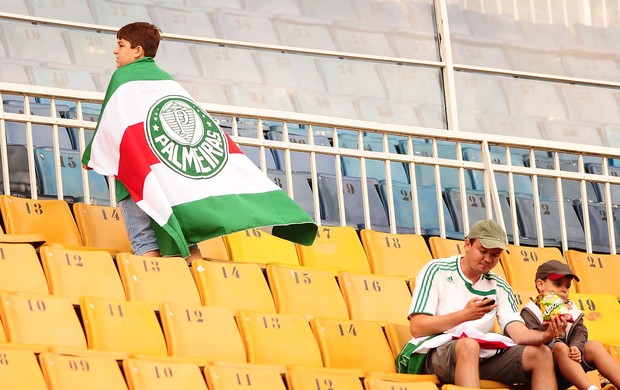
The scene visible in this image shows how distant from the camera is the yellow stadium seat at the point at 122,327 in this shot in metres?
5.95

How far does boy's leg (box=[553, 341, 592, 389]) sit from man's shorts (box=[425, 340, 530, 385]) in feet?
0.44

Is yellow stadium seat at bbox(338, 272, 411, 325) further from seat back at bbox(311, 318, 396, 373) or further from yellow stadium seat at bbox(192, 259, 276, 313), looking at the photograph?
yellow stadium seat at bbox(192, 259, 276, 313)

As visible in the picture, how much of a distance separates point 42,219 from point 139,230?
→ 1.42 ft

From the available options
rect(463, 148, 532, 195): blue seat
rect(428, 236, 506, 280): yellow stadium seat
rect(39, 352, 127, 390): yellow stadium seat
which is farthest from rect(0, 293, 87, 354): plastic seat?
rect(463, 148, 532, 195): blue seat

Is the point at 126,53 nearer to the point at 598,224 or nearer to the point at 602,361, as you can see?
the point at 602,361

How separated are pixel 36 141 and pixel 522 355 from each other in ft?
9.52

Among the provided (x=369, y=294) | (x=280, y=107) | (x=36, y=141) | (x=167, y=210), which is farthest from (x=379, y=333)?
(x=280, y=107)

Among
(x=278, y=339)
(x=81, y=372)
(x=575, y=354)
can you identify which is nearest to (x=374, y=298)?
(x=278, y=339)

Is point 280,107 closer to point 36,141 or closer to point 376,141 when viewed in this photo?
point 376,141

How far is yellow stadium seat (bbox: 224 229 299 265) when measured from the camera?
7.37 meters

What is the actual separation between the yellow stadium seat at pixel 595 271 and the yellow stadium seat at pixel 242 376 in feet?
8.48

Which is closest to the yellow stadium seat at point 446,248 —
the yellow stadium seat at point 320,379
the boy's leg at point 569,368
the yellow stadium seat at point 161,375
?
the boy's leg at point 569,368

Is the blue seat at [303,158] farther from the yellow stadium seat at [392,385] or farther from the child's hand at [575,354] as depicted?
the yellow stadium seat at [392,385]

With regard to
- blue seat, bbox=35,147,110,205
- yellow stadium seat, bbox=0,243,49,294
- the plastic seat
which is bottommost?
the plastic seat
